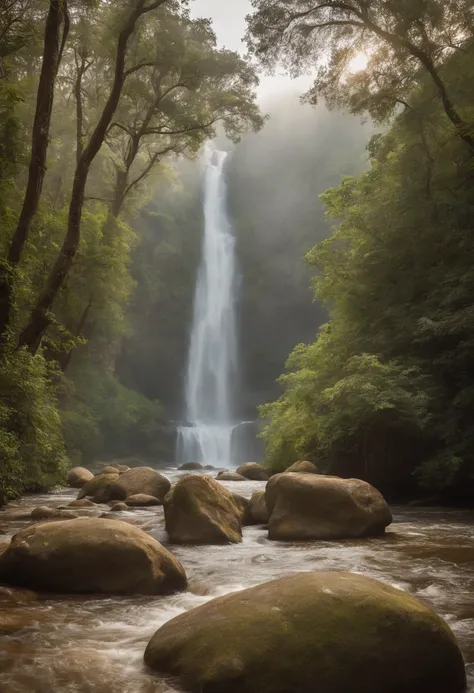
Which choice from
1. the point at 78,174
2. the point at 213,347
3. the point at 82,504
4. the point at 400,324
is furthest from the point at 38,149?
the point at 213,347

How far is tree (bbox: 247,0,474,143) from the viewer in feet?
45.9

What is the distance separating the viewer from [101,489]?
12.3m

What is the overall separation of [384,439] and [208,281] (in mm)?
33411

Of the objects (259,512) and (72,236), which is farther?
(72,236)

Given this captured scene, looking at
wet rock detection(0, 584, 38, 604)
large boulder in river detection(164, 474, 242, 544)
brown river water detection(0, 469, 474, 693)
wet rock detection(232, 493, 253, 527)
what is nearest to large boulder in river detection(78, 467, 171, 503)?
brown river water detection(0, 469, 474, 693)

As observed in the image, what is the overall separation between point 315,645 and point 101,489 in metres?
10.0

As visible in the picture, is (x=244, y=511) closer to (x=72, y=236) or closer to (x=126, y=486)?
(x=126, y=486)

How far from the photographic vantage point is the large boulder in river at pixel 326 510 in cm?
804

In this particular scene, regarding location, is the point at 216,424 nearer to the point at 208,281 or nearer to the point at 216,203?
the point at 208,281

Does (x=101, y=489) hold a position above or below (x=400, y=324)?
below

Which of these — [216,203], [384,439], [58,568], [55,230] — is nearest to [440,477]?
[384,439]

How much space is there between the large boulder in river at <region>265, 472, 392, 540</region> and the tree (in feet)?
32.4

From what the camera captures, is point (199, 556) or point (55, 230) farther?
point (55, 230)

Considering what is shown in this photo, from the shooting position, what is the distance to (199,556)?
22.9ft
